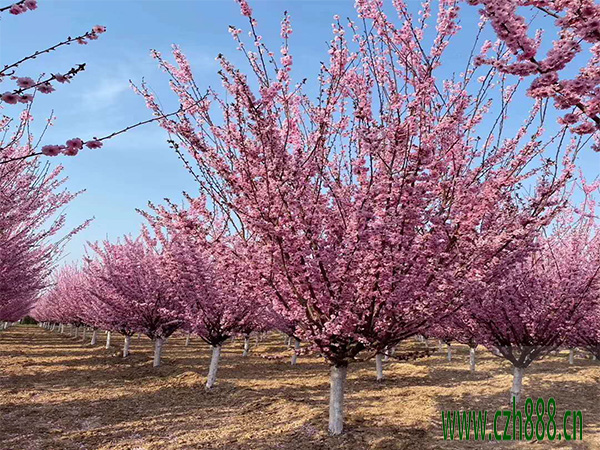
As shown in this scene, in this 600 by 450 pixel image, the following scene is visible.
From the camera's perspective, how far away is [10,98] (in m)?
3.18

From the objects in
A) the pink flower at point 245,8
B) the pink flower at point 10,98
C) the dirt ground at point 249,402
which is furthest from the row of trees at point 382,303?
the pink flower at point 10,98

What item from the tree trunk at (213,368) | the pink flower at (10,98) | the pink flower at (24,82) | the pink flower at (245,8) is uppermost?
the pink flower at (245,8)

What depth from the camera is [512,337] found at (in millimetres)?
10156

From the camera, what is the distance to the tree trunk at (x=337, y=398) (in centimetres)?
761

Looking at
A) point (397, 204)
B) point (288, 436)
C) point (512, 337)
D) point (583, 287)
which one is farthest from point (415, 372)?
point (397, 204)

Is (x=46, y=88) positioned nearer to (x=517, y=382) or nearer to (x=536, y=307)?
(x=536, y=307)

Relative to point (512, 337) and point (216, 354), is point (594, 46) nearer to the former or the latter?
point (512, 337)

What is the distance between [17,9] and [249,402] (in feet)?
32.7

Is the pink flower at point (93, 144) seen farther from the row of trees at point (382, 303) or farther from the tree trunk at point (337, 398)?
the tree trunk at point (337, 398)

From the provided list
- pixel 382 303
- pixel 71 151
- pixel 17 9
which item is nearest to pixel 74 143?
pixel 71 151

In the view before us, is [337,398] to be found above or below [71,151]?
below

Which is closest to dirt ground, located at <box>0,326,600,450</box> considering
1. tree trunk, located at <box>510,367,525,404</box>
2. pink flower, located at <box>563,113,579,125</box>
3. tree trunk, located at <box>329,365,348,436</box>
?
tree trunk, located at <box>329,365,348,436</box>

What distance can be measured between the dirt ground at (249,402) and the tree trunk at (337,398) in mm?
216

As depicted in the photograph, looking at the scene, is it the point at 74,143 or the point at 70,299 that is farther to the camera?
the point at 70,299
